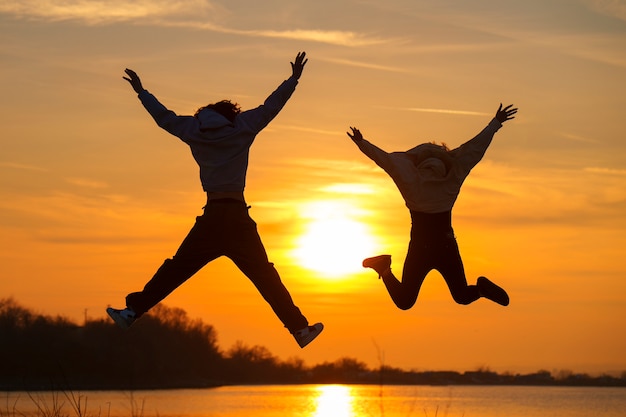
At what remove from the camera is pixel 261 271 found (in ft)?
42.9

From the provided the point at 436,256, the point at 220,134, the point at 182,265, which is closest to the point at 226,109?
the point at 220,134

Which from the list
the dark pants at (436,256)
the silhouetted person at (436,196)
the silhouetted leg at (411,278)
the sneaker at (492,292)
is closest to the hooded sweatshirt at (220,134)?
the silhouetted person at (436,196)

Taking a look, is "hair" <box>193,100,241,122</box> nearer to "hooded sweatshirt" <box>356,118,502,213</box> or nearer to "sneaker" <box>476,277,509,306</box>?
"hooded sweatshirt" <box>356,118,502,213</box>

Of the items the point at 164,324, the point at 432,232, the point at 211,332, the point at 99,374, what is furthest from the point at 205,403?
the point at 432,232

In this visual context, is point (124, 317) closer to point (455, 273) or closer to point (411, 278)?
point (411, 278)

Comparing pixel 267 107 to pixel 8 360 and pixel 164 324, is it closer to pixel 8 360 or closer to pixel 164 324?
pixel 8 360

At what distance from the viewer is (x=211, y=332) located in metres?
126

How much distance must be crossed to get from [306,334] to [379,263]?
102 inches

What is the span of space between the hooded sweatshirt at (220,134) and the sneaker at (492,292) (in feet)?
12.1

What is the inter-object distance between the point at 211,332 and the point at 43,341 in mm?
56753

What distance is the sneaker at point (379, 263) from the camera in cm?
1545

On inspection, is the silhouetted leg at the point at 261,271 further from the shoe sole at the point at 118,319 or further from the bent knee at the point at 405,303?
the bent knee at the point at 405,303

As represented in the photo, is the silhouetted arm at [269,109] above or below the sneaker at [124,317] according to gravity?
above

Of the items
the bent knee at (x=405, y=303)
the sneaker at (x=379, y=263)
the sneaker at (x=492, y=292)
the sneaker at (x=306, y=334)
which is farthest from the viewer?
the sneaker at (x=379, y=263)
